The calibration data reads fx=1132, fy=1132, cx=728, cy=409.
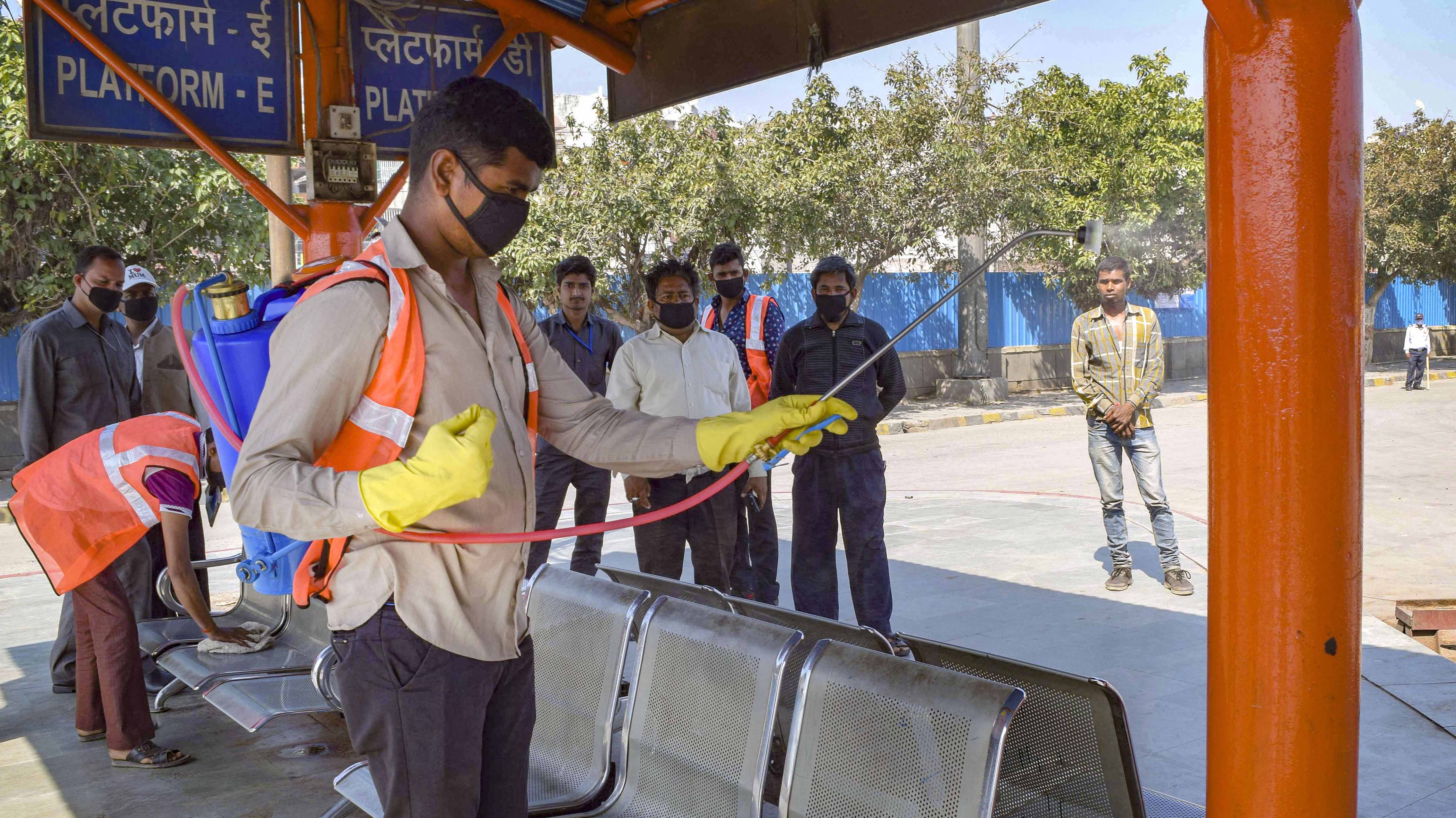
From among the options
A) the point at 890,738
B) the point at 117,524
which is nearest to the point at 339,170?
the point at 117,524

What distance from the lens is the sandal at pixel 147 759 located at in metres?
4.63

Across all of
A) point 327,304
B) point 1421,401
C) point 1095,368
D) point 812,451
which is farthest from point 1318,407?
point 1421,401

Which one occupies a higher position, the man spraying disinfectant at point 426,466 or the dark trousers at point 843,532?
the man spraying disinfectant at point 426,466

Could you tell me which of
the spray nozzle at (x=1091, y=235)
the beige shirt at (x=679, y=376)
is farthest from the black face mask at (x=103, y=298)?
the spray nozzle at (x=1091, y=235)

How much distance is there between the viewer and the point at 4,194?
38.6ft

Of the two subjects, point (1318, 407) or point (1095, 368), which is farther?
point (1095, 368)

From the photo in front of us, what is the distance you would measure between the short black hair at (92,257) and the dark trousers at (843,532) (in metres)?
3.64

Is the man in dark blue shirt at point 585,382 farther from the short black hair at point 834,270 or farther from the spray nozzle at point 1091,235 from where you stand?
the spray nozzle at point 1091,235

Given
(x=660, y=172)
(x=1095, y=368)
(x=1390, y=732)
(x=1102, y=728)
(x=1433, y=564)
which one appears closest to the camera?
(x=1102, y=728)

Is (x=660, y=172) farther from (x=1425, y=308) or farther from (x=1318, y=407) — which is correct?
(x=1425, y=308)

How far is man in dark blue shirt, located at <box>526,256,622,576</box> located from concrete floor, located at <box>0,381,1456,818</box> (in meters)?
1.52

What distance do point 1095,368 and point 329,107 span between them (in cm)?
452

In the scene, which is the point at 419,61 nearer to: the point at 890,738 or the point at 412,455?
the point at 412,455

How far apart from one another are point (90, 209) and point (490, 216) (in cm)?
1186
